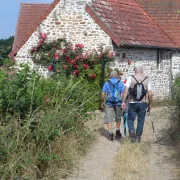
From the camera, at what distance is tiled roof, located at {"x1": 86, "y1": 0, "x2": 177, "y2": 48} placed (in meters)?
19.4

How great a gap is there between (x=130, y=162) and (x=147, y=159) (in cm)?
105

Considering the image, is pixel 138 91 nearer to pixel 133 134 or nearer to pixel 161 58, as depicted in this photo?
pixel 133 134

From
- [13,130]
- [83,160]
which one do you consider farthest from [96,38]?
[13,130]

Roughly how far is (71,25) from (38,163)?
12.4 m

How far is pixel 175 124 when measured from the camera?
13.4 meters

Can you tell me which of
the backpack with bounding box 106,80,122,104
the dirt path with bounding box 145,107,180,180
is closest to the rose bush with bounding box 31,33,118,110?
the dirt path with bounding box 145,107,180,180

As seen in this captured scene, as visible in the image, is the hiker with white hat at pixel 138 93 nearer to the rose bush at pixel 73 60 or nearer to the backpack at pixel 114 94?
the backpack at pixel 114 94

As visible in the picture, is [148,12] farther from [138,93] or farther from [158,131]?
[138,93]

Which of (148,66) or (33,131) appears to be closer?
(33,131)

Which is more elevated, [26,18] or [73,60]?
[26,18]

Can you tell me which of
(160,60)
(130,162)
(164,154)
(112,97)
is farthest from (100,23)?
(130,162)

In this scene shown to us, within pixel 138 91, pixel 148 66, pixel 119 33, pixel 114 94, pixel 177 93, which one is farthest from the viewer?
pixel 148 66

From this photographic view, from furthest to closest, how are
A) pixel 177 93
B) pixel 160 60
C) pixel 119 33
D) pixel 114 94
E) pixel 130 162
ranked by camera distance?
1. pixel 160 60
2. pixel 119 33
3. pixel 177 93
4. pixel 114 94
5. pixel 130 162

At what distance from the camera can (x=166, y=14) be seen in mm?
25656
